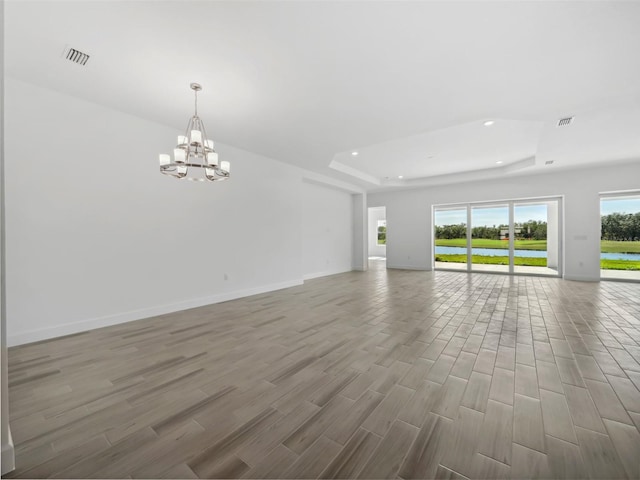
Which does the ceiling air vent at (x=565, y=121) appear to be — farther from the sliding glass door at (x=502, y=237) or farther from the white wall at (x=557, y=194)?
the sliding glass door at (x=502, y=237)

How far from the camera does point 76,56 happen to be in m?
2.72

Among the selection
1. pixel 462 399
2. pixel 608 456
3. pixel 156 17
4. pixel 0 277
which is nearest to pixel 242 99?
pixel 156 17

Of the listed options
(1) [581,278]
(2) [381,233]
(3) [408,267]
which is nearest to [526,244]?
(1) [581,278]

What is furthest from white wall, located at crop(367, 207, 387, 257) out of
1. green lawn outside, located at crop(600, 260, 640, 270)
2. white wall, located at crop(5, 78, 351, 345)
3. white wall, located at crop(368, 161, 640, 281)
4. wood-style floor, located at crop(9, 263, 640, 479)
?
wood-style floor, located at crop(9, 263, 640, 479)

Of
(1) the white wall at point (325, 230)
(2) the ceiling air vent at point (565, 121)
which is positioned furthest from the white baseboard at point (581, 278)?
(1) the white wall at point (325, 230)

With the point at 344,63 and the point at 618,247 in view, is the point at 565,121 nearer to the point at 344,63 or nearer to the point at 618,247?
the point at 344,63

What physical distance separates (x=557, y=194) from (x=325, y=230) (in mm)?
6894

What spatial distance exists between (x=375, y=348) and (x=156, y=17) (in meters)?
3.76

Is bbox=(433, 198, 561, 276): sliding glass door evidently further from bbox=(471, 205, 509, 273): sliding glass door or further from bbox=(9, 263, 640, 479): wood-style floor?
bbox=(9, 263, 640, 479): wood-style floor

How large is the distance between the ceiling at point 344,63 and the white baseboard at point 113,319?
302cm

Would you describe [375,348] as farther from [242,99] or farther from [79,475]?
[242,99]

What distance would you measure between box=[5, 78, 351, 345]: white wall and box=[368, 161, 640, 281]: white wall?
6.72 m

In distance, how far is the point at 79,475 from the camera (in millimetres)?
1348

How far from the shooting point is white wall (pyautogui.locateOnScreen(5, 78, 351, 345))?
3.13m
